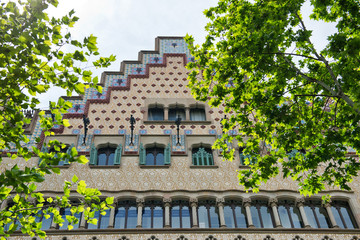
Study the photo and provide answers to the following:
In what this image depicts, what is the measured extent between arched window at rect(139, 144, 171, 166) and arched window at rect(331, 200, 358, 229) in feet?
19.9

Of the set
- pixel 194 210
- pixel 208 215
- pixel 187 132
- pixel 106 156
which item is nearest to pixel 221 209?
pixel 208 215

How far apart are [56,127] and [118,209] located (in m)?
4.76

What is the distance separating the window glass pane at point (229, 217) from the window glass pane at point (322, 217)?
9.63 feet

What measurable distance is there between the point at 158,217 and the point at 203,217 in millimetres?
1509

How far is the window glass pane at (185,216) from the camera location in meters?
12.0

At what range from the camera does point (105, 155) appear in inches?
560

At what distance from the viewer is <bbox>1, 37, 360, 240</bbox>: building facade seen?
1162cm

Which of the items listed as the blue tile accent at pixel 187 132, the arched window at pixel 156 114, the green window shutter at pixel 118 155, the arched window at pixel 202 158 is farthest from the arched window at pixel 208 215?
the arched window at pixel 156 114

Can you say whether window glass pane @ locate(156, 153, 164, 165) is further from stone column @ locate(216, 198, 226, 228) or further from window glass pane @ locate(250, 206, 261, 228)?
window glass pane @ locate(250, 206, 261, 228)

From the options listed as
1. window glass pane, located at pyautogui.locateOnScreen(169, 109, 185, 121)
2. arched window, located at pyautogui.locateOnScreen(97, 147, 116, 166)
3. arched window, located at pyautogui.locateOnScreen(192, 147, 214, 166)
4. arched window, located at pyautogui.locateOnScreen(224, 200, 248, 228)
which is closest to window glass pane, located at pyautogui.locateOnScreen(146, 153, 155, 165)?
arched window, located at pyautogui.locateOnScreen(97, 147, 116, 166)

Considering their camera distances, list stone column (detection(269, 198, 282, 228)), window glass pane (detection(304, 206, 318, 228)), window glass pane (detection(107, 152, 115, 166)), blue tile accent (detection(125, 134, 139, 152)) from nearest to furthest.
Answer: stone column (detection(269, 198, 282, 228)), window glass pane (detection(304, 206, 318, 228)), window glass pane (detection(107, 152, 115, 166)), blue tile accent (detection(125, 134, 139, 152))

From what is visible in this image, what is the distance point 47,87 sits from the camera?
7762mm

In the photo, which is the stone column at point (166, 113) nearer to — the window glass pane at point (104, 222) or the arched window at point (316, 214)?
the window glass pane at point (104, 222)

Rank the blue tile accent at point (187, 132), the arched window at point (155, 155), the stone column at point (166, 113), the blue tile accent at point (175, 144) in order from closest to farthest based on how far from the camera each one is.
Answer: the arched window at point (155, 155)
the blue tile accent at point (175, 144)
the blue tile accent at point (187, 132)
the stone column at point (166, 113)
